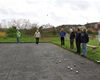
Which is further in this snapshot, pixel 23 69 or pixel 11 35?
pixel 11 35

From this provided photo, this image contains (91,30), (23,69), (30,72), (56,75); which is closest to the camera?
(56,75)

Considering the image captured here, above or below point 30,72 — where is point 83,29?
above

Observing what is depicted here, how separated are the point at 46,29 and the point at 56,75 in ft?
146

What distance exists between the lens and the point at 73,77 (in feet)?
30.4

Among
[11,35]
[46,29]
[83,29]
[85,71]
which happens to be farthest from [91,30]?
[85,71]

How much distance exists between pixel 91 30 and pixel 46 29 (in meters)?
13.2

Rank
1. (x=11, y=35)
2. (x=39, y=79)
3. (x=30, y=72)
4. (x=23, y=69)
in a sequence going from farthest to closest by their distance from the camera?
1. (x=11, y=35)
2. (x=23, y=69)
3. (x=30, y=72)
4. (x=39, y=79)

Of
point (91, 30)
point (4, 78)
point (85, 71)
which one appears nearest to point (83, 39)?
point (85, 71)

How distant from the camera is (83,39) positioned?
15984 mm

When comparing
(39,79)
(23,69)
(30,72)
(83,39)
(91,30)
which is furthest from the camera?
(91,30)

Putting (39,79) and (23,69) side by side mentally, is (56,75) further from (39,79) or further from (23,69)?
(23,69)

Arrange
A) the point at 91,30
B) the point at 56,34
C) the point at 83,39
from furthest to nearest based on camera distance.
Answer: the point at 91,30, the point at 56,34, the point at 83,39

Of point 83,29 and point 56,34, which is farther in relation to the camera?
point 56,34

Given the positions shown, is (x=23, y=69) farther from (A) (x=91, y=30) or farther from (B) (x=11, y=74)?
(A) (x=91, y=30)
